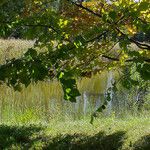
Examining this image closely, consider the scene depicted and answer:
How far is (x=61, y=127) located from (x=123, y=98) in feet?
16.9

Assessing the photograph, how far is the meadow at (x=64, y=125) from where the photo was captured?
298 inches

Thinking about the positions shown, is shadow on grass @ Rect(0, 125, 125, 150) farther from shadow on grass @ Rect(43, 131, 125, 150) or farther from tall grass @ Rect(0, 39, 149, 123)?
tall grass @ Rect(0, 39, 149, 123)

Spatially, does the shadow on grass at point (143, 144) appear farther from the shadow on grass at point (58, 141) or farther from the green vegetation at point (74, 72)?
the shadow on grass at point (58, 141)

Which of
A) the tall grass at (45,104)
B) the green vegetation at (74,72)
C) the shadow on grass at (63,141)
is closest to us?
the green vegetation at (74,72)

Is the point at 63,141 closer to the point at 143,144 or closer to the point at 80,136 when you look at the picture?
the point at 80,136

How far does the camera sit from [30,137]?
8.36m

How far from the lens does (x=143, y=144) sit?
7211 mm

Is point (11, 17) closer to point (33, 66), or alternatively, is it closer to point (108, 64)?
point (33, 66)

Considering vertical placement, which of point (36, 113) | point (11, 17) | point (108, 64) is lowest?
point (36, 113)

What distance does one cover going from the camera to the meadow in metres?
7.57

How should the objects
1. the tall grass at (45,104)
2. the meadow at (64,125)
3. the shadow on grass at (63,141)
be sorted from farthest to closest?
the tall grass at (45,104) < the meadow at (64,125) < the shadow on grass at (63,141)

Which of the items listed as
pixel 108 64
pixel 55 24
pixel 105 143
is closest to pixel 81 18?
pixel 108 64

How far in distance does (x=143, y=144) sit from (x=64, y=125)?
9.13 feet

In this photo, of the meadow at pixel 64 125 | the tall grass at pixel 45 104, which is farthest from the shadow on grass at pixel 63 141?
the tall grass at pixel 45 104
